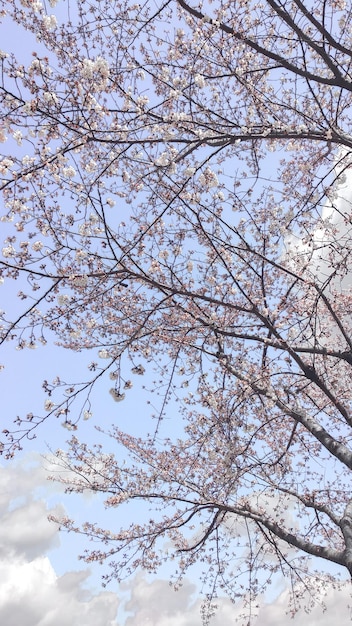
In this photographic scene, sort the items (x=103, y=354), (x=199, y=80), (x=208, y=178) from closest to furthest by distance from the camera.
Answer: (x=199, y=80) < (x=208, y=178) < (x=103, y=354)

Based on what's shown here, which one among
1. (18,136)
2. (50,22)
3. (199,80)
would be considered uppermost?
(50,22)

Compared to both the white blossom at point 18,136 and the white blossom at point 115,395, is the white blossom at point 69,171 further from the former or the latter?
the white blossom at point 115,395

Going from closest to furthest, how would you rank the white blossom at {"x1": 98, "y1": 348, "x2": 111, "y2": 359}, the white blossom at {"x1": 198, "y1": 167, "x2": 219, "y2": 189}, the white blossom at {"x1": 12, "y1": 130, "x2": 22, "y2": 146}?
the white blossom at {"x1": 12, "y1": 130, "x2": 22, "y2": 146} → the white blossom at {"x1": 198, "y1": 167, "x2": 219, "y2": 189} → the white blossom at {"x1": 98, "y1": 348, "x2": 111, "y2": 359}

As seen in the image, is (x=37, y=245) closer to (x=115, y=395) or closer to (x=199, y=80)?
(x=115, y=395)

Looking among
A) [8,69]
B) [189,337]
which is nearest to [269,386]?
[189,337]

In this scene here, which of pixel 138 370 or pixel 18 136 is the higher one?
pixel 18 136

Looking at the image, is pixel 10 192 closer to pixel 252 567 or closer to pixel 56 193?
pixel 56 193

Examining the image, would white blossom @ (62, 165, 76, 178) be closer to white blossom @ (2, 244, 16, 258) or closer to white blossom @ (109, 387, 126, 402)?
white blossom @ (2, 244, 16, 258)

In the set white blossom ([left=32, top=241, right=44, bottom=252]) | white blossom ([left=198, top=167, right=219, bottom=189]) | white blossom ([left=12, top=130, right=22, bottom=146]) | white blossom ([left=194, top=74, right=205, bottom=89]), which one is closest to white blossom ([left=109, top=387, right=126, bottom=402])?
white blossom ([left=32, top=241, right=44, bottom=252])

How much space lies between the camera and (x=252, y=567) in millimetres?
8461

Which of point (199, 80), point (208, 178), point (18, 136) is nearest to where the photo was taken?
point (18, 136)

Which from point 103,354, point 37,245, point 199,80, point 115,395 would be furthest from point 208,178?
point 115,395

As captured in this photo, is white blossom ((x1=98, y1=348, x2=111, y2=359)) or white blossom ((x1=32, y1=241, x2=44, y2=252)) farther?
white blossom ((x1=98, y1=348, x2=111, y2=359))

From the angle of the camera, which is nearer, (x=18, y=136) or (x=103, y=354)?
(x=18, y=136)
